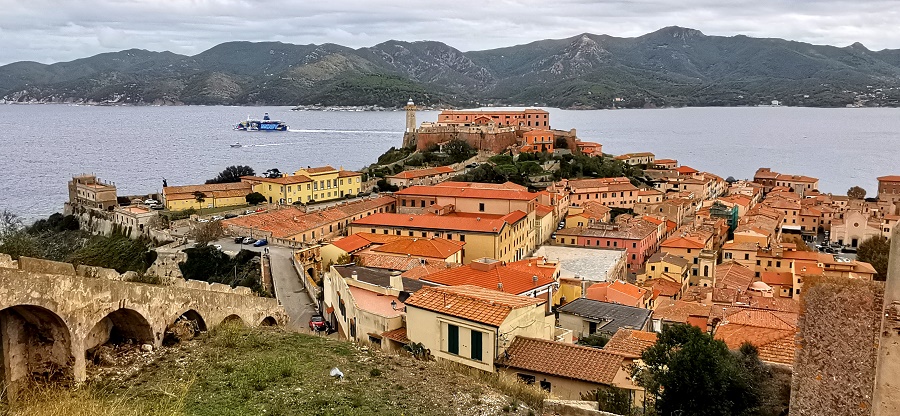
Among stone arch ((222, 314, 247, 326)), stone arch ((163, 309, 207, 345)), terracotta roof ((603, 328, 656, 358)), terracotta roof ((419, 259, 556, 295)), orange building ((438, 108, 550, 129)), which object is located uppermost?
orange building ((438, 108, 550, 129))

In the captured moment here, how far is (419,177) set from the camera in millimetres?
54125

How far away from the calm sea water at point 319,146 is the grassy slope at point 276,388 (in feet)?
181

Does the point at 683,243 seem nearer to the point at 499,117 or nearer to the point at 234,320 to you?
the point at 234,320

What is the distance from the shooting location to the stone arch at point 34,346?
28.2ft

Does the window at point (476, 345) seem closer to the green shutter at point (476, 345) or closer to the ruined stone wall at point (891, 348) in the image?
the green shutter at point (476, 345)

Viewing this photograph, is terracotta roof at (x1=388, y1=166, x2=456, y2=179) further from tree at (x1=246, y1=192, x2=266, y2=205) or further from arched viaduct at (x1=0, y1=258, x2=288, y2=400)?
arched viaduct at (x1=0, y1=258, x2=288, y2=400)

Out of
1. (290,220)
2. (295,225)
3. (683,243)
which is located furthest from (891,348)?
(683,243)

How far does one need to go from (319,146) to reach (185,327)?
105 metres

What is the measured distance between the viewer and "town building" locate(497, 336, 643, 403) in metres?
10.8

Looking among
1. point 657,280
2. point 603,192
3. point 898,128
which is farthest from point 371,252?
point 898,128

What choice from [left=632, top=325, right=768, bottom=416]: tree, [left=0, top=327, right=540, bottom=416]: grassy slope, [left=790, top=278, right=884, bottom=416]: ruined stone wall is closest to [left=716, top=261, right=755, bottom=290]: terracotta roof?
[left=632, top=325, right=768, bottom=416]: tree

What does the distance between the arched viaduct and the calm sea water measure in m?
53.5

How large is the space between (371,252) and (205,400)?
19.7m

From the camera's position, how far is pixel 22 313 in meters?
8.63
